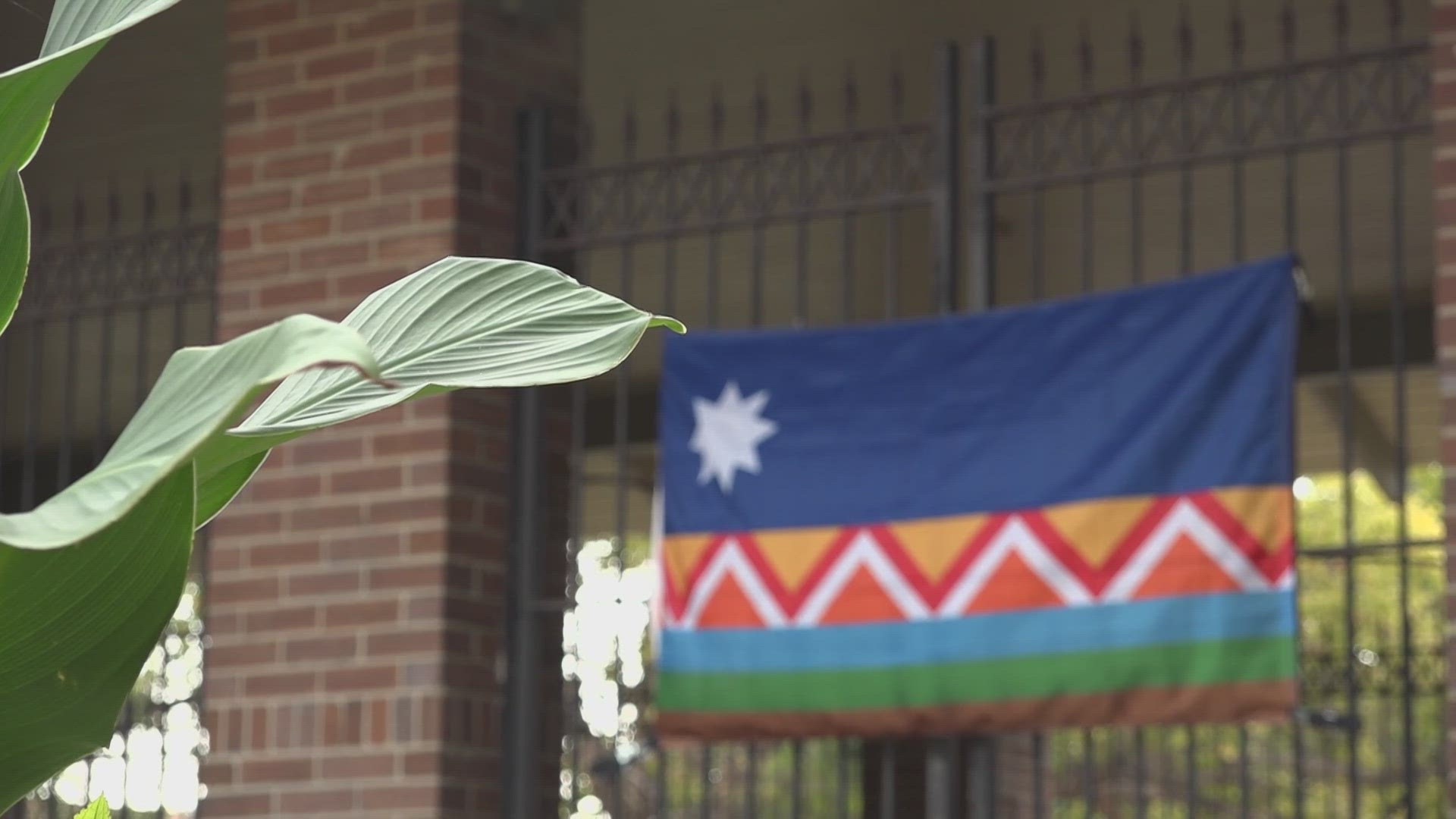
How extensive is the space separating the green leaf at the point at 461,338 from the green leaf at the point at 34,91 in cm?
10

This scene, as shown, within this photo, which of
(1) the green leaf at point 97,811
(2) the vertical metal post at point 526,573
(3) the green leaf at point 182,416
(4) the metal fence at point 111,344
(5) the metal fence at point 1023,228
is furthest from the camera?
(4) the metal fence at point 111,344

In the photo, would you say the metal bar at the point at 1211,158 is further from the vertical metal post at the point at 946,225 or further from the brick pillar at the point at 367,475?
the brick pillar at the point at 367,475

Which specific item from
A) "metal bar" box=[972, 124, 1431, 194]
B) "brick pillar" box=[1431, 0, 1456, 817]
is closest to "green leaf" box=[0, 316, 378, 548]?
"brick pillar" box=[1431, 0, 1456, 817]

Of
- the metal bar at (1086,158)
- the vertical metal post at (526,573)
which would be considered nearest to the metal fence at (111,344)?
the vertical metal post at (526,573)

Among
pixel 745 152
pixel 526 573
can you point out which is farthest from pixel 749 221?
pixel 526 573

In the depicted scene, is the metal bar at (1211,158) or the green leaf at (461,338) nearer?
the green leaf at (461,338)

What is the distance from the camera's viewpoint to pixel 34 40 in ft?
22.6

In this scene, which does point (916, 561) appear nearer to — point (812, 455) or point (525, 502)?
point (812, 455)

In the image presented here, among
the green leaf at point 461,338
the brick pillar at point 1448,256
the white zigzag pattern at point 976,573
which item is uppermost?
the brick pillar at point 1448,256

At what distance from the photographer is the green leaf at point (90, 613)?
0.68 m

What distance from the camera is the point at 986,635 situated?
478 cm

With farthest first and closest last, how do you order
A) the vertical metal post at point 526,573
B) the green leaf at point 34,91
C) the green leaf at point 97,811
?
the vertical metal post at point 526,573 < the green leaf at point 97,811 < the green leaf at point 34,91

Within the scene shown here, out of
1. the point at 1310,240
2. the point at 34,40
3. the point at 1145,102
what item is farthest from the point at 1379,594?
the point at 34,40

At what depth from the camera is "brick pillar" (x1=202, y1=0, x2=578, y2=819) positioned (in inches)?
207
